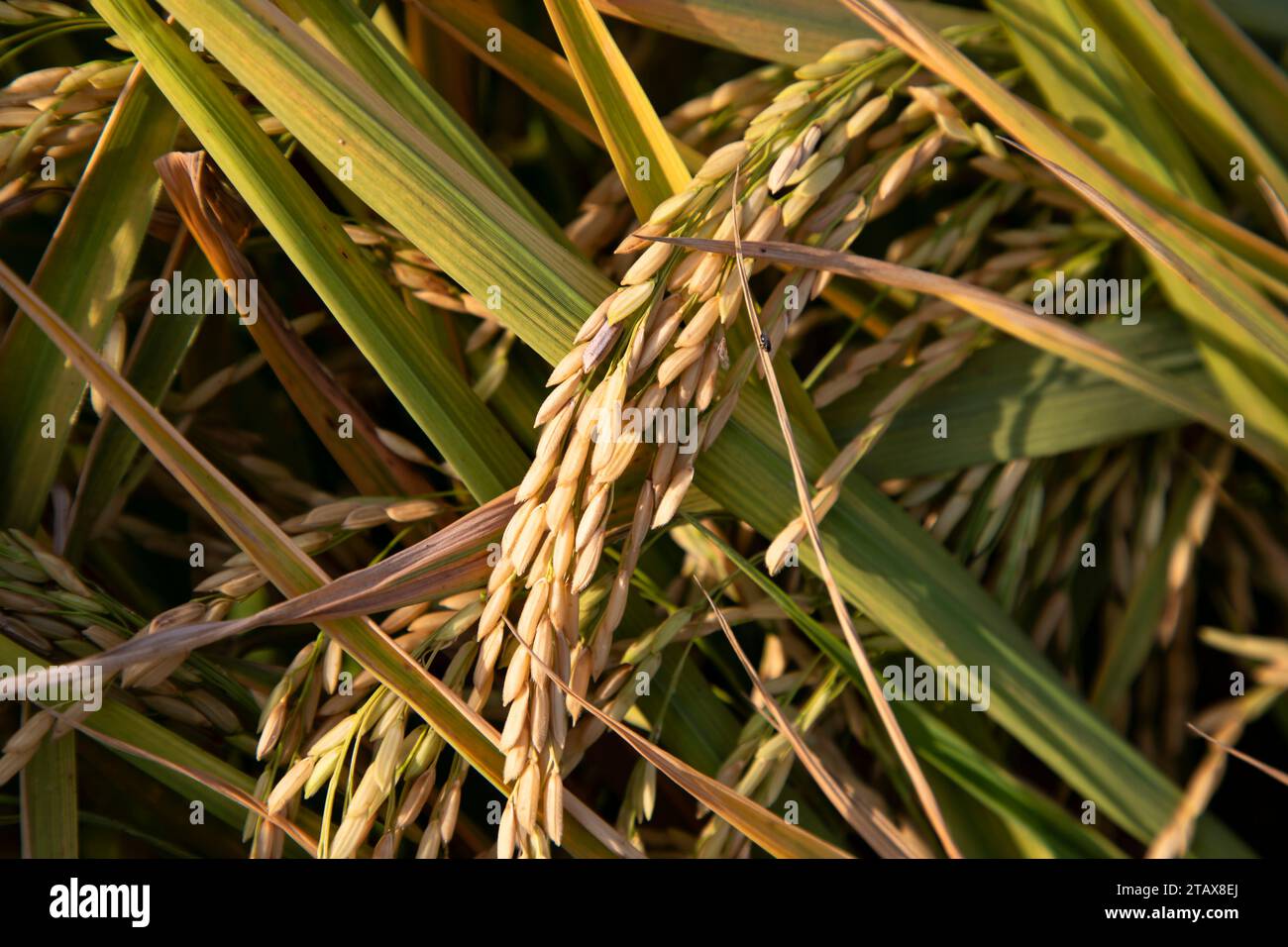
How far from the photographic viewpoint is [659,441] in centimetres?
68

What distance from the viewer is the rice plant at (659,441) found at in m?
0.68

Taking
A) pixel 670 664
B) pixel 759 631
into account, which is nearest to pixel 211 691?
pixel 670 664

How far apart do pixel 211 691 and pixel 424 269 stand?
0.42m

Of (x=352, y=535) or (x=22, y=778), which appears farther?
(x=352, y=535)

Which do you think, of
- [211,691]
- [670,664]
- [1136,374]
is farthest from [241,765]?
[1136,374]

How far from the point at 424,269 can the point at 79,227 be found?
313 mm

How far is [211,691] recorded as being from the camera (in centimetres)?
84

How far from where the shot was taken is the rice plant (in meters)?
0.68

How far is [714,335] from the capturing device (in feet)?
2.20
